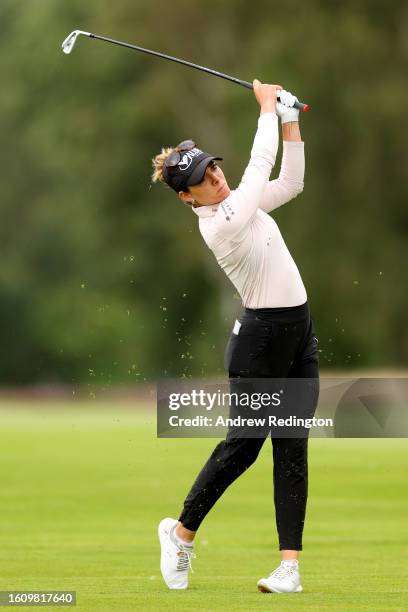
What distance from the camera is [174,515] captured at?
41.3 feet

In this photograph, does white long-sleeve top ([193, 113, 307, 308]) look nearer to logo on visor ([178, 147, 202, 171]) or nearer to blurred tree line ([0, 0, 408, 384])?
logo on visor ([178, 147, 202, 171])

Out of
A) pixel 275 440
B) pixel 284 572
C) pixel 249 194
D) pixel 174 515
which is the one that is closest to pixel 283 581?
pixel 284 572

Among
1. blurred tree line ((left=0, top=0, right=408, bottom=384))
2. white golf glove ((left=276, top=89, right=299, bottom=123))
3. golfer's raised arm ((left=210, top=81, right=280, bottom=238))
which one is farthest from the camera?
blurred tree line ((left=0, top=0, right=408, bottom=384))

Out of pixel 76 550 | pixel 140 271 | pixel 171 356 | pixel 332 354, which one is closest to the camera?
pixel 76 550

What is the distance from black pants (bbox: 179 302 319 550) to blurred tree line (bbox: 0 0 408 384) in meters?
21.9

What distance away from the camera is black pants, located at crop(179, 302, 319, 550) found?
238 inches

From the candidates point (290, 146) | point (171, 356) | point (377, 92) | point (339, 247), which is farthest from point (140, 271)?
point (290, 146)

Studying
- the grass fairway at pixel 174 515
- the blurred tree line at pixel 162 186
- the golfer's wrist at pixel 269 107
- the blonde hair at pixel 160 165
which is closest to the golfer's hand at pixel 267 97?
the golfer's wrist at pixel 269 107

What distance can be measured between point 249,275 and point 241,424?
589mm

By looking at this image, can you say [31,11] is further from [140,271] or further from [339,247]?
[339,247]

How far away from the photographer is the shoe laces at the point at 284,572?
19.7 ft

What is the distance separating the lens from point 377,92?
103 ft

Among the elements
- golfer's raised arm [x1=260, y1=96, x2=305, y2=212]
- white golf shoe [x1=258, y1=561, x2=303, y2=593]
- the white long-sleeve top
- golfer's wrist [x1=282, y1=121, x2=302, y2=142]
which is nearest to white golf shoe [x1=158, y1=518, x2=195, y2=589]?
white golf shoe [x1=258, y1=561, x2=303, y2=593]

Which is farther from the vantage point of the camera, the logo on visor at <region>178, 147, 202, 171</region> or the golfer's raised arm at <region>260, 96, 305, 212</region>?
the golfer's raised arm at <region>260, 96, 305, 212</region>
